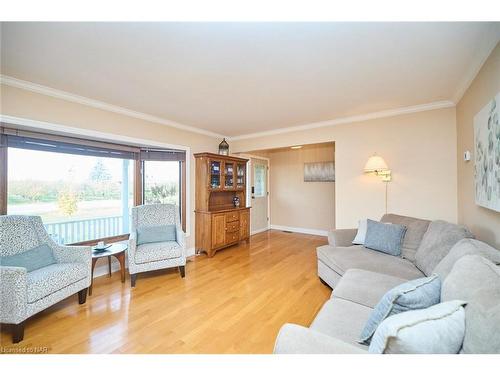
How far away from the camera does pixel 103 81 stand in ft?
6.98

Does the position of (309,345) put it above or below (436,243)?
below

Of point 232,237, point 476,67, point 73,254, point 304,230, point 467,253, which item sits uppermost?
point 476,67

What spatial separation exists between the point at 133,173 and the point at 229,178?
1.69 meters

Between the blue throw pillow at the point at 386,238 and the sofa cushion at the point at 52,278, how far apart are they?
3.08m

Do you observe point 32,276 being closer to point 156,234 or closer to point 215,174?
point 156,234

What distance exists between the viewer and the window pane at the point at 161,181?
11.8 ft

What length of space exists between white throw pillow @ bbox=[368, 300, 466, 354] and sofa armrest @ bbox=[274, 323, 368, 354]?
0.10 m

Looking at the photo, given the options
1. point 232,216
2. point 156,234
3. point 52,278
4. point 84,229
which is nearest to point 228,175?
point 232,216

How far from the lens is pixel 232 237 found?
4012 mm

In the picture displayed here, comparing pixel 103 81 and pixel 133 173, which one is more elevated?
pixel 103 81

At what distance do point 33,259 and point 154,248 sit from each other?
42.7 inches
